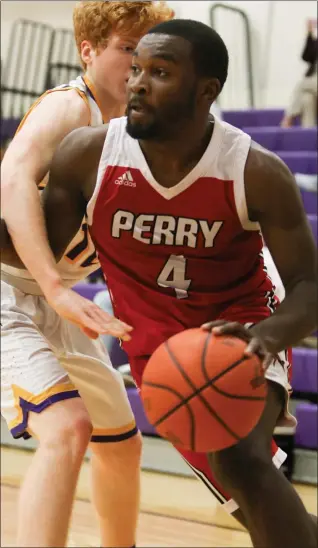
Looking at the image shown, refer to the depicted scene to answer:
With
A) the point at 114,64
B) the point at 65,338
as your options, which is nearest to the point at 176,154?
the point at 114,64

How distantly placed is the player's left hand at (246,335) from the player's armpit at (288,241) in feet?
0.26

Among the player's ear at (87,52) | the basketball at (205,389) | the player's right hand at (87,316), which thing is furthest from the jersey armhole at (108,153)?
the player's ear at (87,52)

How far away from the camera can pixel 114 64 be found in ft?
8.46

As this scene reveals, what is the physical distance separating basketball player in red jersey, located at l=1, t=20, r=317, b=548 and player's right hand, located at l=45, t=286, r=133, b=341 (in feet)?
0.66

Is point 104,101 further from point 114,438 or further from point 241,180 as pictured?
point 114,438

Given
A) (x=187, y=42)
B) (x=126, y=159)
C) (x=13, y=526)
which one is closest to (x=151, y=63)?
(x=187, y=42)

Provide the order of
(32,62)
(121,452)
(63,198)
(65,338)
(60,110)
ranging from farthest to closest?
(32,62) < (121,452) < (65,338) < (60,110) < (63,198)

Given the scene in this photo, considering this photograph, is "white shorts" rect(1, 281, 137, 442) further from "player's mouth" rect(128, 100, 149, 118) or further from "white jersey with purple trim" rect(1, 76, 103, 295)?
"player's mouth" rect(128, 100, 149, 118)

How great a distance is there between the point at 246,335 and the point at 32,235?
2.11 ft

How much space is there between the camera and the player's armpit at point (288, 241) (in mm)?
1939

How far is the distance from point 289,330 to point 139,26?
116cm

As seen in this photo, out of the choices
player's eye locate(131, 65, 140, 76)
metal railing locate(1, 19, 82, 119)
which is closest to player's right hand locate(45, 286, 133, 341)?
player's eye locate(131, 65, 140, 76)

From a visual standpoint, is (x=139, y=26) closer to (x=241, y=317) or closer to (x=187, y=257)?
(x=187, y=257)

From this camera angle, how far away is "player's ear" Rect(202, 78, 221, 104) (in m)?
1.98
